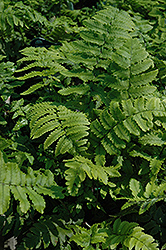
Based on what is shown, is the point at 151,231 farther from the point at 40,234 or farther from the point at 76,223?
the point at 40,234

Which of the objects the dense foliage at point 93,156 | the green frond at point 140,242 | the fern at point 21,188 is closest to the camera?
the fern at point 21,188

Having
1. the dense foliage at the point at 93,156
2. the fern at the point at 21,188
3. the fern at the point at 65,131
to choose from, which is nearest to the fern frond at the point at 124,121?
the dense foliage at the point at 93,156

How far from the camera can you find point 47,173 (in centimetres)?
165

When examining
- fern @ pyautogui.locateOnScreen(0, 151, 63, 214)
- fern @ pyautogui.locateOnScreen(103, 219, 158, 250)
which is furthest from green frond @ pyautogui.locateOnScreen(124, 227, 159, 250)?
fern @ pyautogui.locateOnScreen(0, 151, 63, 214)

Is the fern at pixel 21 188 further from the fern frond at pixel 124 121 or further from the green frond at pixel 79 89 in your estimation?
the green frond at pixel 79 89

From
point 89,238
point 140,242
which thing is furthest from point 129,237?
point 89,238

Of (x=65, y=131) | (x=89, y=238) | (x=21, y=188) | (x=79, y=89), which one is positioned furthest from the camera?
(x=79, y=89)

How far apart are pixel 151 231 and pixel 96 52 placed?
1.37 m

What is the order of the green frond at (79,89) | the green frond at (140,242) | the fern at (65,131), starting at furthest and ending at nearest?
the green frond at (79,89)
the fern at (65,131)
the green frond at (140,242)

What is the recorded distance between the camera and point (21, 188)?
135 centimetres

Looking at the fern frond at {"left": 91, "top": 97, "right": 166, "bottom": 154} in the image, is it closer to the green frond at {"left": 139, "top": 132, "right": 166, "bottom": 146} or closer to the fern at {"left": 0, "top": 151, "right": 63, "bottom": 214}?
the green frond at {"left": 139, "top": 132, "right": 166, "bottom": 146}

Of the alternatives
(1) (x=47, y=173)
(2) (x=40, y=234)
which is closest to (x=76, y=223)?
(2) (x=40, y=234)

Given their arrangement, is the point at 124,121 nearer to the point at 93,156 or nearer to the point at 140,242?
the point at 93,156

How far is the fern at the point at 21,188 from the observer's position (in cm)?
126
